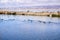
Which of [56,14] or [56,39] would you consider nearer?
[56,39]

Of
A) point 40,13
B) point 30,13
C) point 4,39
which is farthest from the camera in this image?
point 30,13

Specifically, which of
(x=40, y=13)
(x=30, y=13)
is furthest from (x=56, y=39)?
(x=30, y=13)

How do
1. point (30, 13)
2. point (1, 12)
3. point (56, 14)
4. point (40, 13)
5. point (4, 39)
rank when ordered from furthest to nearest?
point (1, 12) < point (30, 13) < point (40, 13) < point (56, 14) < point (4, 39)

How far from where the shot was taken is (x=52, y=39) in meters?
4.49

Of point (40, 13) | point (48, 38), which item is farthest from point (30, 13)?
point (48, 38)

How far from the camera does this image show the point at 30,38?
180 inches

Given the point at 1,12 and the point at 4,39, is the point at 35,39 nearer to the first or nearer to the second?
the point at 4,39

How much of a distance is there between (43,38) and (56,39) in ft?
1.23

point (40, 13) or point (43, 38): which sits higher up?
point (43, 38)

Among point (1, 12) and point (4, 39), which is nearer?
point (4, 39)

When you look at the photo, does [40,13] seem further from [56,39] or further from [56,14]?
[56,39]

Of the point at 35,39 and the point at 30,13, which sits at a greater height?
the point at 35,39

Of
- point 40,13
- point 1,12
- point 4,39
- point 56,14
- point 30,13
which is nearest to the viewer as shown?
point 4,39

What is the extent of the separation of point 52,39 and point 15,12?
1322cm
